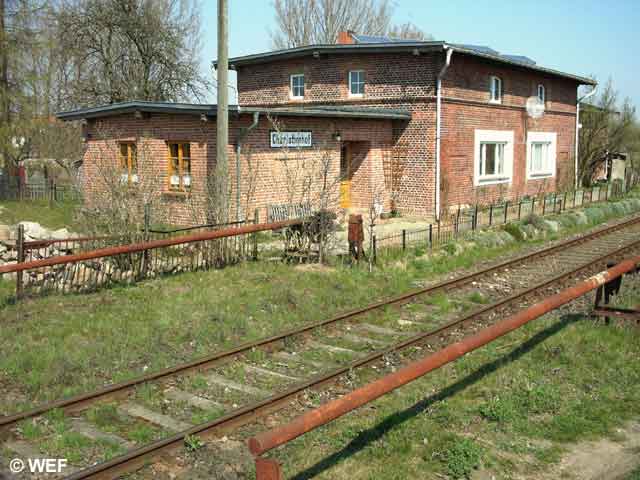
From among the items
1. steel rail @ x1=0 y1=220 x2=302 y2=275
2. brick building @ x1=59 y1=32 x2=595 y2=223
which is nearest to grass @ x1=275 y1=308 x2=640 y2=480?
steel rail @ x1=0 y1=220 x2=302 y2=275

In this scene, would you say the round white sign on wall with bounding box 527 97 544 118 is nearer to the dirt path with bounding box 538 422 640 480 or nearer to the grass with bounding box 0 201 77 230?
the grass with bounding box 0 201 77 230

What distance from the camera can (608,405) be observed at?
20.3 ft

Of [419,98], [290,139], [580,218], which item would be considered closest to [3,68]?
[290,139]

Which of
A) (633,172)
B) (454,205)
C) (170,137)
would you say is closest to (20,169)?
(170,137)

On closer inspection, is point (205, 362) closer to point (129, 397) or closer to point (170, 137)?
point (129, 397)

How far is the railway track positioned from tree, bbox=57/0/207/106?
2773 centimetres

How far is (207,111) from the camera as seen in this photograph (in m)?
16.1

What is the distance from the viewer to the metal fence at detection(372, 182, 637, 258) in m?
15.3

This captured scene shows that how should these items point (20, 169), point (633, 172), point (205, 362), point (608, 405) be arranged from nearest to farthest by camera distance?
1. point (608, 405)
2. point (205, 362)
3. point (20, 169)
4. point (633, 172)

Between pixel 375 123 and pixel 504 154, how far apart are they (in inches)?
262

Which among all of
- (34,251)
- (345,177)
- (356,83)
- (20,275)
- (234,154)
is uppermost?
(356,83)

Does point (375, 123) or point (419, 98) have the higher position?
point (419, 98)

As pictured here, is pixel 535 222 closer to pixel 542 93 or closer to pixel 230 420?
pixel 542 93

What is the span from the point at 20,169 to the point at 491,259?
23.0 meters
